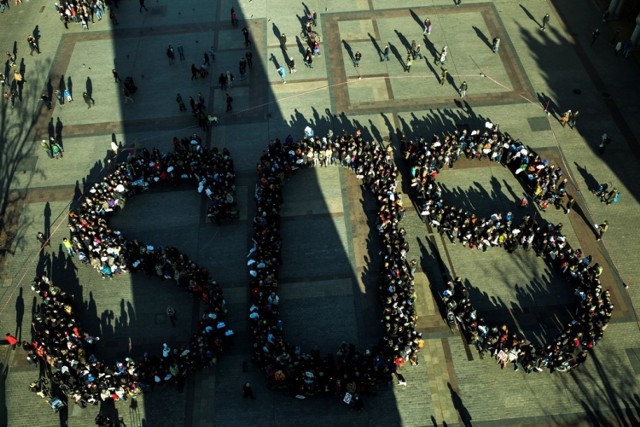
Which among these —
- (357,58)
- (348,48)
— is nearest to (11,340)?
(357,58)

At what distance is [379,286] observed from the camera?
29.8m

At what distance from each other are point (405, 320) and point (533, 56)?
25572 millimetres

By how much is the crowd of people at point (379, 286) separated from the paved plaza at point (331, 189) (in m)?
→ 1.14

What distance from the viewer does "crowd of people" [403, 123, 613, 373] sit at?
89.2ft

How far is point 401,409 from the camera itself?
26.8m

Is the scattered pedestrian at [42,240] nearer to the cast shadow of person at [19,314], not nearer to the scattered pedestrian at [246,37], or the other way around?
the cast shadow of person at [19,314]

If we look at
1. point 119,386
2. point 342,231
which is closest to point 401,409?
point 342,231

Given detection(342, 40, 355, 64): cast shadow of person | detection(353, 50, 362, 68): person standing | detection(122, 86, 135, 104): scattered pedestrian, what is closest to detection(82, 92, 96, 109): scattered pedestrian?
detection(122, 86, 135, 104): scattered pedestrian

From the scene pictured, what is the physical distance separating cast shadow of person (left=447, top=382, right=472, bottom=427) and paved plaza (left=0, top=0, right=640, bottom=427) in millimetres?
66

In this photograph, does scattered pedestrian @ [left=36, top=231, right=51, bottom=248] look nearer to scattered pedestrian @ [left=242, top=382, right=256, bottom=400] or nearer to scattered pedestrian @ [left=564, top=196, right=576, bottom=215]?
scattered pedestrian @ [left=242, top=382, right=256, bottom=400]

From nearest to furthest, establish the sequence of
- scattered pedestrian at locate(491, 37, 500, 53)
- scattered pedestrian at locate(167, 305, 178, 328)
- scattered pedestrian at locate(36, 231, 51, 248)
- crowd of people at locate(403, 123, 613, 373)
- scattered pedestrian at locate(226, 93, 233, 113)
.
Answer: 1. crowd of people at locate(403, 123, 613, 373)
2. scattered pedestrian at locate(167, 305, 178, 328)
3. scattered pedestrian at locate(36, 231, 51, 248)
4. scattered pedestrian at locate(226, 93, 233, 113)
5. scattered pedestrian at locate(491, 37, 500, 53)

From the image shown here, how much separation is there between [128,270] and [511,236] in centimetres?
2076

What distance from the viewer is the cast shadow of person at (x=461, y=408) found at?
2638cm

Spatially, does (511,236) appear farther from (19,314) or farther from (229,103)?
(19,314)
